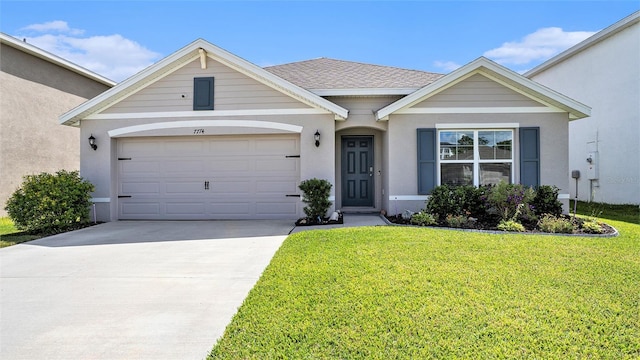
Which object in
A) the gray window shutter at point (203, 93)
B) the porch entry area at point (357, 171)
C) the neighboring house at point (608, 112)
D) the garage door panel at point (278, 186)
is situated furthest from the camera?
the neighboring house at point (608, 112)

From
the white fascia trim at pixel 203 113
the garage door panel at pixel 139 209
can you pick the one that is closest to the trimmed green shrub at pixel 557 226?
the white fascia trim at pixel 203 113

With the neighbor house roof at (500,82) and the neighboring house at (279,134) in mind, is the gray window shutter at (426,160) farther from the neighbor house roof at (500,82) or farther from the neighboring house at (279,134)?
the neighbor house roof at (500,82)

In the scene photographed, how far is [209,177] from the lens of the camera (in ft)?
32.2

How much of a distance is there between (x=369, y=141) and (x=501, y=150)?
11.6 ft

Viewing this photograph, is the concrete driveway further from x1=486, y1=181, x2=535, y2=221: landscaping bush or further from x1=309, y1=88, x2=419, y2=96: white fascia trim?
x1=486, y1=181, x2=535, y2=221: landscaping bush

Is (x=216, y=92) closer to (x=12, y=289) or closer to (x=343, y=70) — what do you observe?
(x=343, y=70)

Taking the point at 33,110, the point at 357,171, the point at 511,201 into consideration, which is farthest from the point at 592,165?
the point at 33,110

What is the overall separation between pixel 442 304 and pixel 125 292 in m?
3.53

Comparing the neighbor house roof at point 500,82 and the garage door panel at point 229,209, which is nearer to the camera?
the neighbor house roof at point 500,82

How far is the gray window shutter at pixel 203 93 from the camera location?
9.58 metres

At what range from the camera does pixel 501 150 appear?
368 inches

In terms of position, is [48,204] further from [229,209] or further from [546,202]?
[546,202]

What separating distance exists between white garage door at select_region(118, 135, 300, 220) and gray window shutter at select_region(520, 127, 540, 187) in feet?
19.1

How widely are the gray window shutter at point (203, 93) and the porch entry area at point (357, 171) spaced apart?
395cm
